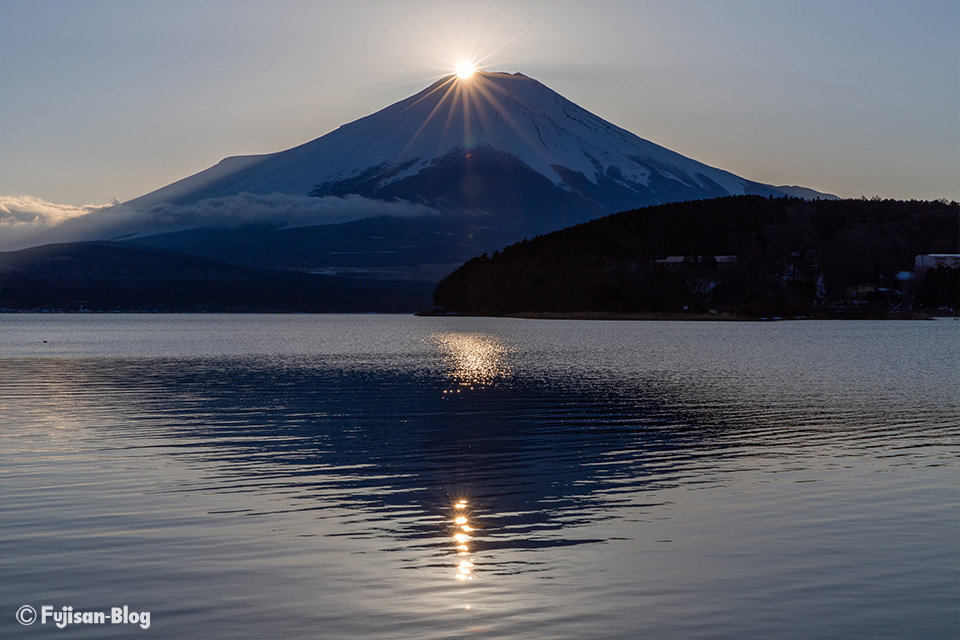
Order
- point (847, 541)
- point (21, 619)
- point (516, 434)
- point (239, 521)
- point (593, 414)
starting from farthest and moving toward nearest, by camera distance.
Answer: point (593, 414) < point (516, 434) < point (239, 521) < point (847, 541) < point (21, 619)

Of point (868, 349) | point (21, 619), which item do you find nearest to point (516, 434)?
point (21, 619)

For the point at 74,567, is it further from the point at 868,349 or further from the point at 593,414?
the point at 868,349

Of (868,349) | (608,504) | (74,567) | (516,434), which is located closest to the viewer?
(74,567)

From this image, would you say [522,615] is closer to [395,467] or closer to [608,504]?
[608,504]

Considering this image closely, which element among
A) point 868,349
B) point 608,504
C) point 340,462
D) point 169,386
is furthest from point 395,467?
point 868,349

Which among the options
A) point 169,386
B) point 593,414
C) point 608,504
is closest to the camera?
point 608,504

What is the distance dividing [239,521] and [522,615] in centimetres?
792

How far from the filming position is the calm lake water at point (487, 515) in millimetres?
14430

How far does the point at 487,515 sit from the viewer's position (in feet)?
68.9

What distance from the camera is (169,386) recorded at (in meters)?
55.3

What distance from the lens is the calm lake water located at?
47.3 feet

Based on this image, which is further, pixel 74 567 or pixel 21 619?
pixel 74 567

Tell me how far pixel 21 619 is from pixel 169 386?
42465mm

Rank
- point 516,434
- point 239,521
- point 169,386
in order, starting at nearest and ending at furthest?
1. point 239,521
2. point 516,434
3. point 169,386
